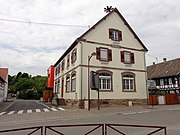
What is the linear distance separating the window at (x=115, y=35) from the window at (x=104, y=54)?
71.3 inches

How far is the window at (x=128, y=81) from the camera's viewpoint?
24.5 m

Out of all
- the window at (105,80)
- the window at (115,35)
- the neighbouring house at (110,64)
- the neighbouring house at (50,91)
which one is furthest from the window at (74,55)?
the neighbouring house at (50,91)

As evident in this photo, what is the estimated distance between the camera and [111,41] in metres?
24.7

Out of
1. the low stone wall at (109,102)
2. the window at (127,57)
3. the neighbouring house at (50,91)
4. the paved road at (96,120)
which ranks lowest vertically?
the paved road at (96,120)

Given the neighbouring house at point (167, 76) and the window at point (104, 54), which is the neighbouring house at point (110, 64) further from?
the neighbouring house at point (167, 76)

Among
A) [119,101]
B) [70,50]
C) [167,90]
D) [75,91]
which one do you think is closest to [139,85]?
[119,101]

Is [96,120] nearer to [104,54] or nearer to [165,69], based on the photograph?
[104,54]

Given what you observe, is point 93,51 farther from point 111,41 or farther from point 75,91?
point 75,91

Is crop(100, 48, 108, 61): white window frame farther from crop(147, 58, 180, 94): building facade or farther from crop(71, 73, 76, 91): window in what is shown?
crop(147, 58, 180, 94): building facade

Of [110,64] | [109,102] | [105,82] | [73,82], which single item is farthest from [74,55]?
[109,102]

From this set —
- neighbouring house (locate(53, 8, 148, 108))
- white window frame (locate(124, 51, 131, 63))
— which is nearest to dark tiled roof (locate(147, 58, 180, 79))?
neighbouring house (locate(53, 8, 148, 108))

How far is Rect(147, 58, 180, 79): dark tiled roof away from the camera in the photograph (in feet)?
127

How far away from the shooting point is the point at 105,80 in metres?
23.4

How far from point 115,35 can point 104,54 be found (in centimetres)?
304
